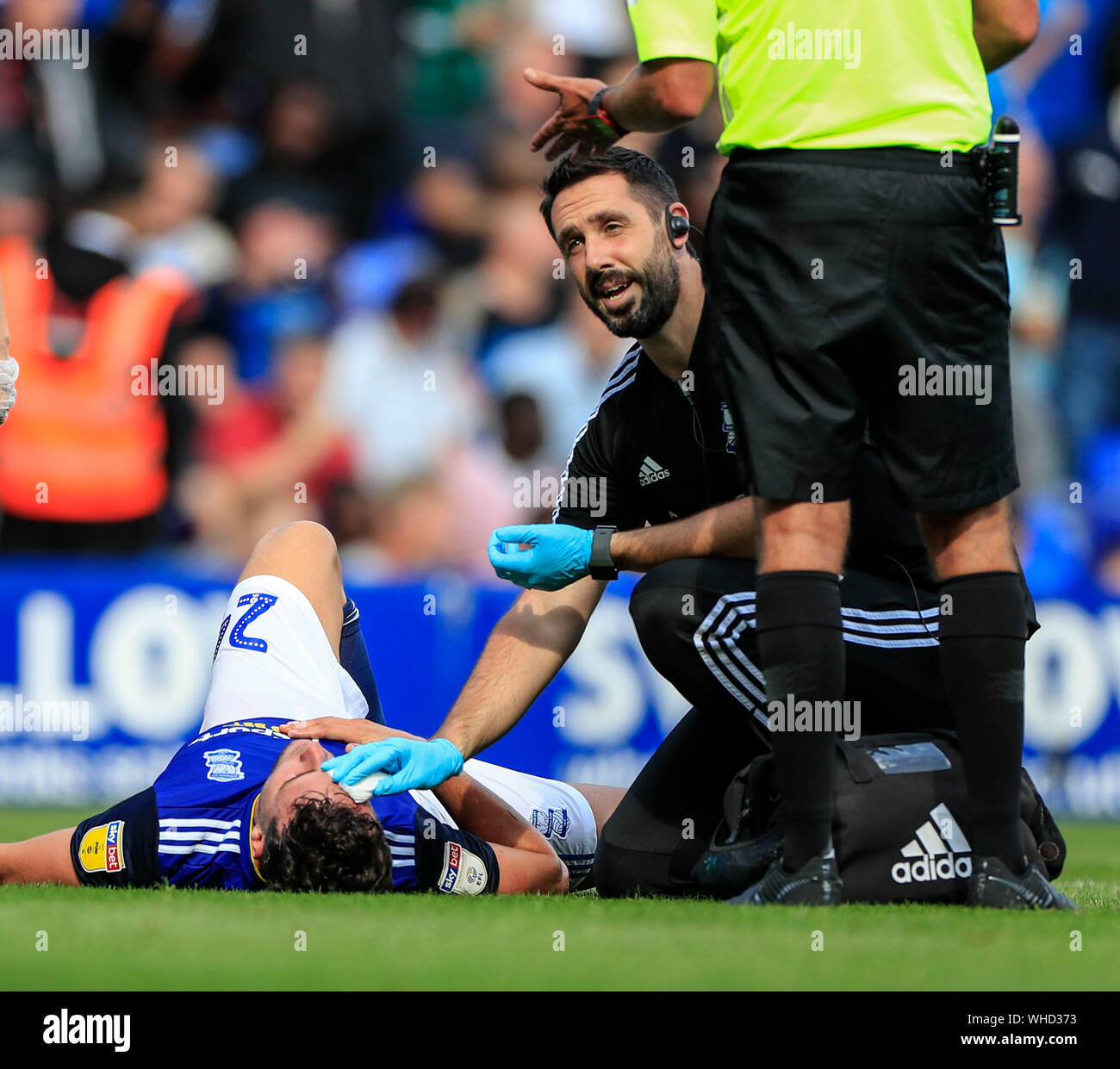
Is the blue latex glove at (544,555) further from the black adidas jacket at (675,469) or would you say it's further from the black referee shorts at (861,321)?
the black referee shorts at (861,321)

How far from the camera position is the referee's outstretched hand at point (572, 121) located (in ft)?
11.4

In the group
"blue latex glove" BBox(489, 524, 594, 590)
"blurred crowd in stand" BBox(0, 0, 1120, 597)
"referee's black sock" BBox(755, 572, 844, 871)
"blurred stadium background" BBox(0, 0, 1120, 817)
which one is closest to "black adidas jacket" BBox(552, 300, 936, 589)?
"blue latex glove" BBox(489, 524, 594, 590)

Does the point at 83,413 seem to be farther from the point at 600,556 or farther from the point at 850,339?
the point at 850,339

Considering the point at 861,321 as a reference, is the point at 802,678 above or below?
below

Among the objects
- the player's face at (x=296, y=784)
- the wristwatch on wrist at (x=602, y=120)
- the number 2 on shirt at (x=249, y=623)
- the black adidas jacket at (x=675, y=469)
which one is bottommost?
the player's face at (x=296, y=784)

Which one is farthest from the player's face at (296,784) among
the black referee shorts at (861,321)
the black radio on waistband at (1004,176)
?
the black radio on waistband at (1004,176)

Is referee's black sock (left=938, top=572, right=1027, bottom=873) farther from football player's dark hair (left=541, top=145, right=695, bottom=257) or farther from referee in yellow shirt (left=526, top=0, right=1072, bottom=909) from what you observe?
football player's dark hair (left=541, top=145, right=695, bottom=257)

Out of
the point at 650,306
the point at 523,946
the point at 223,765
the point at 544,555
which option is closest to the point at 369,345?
the point at 650,306

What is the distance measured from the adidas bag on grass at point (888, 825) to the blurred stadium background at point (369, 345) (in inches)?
121

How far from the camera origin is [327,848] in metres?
3.43

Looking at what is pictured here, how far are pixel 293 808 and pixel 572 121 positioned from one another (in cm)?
151

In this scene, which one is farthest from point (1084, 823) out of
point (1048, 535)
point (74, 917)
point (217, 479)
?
point (74, 917)

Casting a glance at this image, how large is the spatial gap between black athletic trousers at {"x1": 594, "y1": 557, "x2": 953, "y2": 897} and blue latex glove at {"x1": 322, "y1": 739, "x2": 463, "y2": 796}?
1.65ft

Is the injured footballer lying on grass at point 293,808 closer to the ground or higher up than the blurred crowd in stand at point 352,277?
closer to the ground
